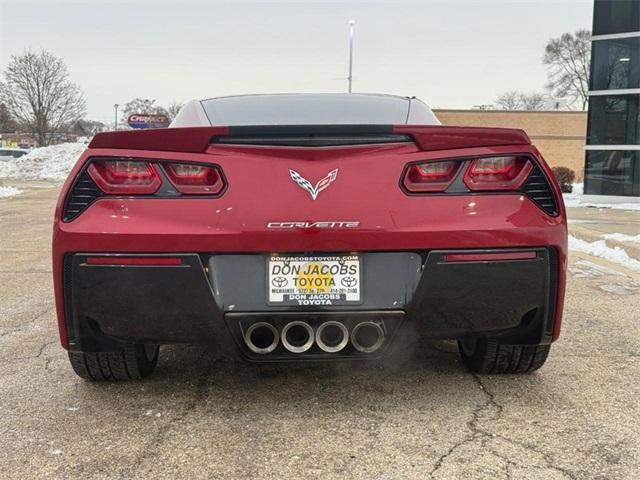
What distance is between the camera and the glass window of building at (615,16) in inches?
631

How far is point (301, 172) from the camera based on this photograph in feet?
7.93

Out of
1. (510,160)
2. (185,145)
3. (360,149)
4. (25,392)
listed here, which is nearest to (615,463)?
(510,160)

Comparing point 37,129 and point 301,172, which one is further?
point 37,129

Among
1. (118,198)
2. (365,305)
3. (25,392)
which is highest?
(118,198)

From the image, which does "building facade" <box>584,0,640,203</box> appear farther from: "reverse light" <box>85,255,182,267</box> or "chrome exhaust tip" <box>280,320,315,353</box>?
"reverse light" <box>85,255,182,267</box>

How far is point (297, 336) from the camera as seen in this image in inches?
100.0

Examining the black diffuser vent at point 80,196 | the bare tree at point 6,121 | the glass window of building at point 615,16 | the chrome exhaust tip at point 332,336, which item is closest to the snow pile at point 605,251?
the chrome exhaust tip at point 332,336

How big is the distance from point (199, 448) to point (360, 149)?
1298 mm

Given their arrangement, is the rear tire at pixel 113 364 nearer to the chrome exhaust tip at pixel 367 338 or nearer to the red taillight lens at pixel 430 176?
the chrome exhaust tip at pixel 367 338

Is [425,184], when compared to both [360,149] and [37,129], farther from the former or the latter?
[37,129]

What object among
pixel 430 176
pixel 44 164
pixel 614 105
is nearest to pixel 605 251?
pixel 430 176

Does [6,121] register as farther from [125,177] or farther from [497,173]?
[497,173]

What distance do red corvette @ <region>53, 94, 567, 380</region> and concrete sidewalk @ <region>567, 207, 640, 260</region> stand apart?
17.7 feet

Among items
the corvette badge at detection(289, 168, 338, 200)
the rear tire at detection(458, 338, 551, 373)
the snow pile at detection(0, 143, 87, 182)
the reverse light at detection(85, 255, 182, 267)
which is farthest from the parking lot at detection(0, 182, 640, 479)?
the snow pile at detection(0, 143, 87, 182)
